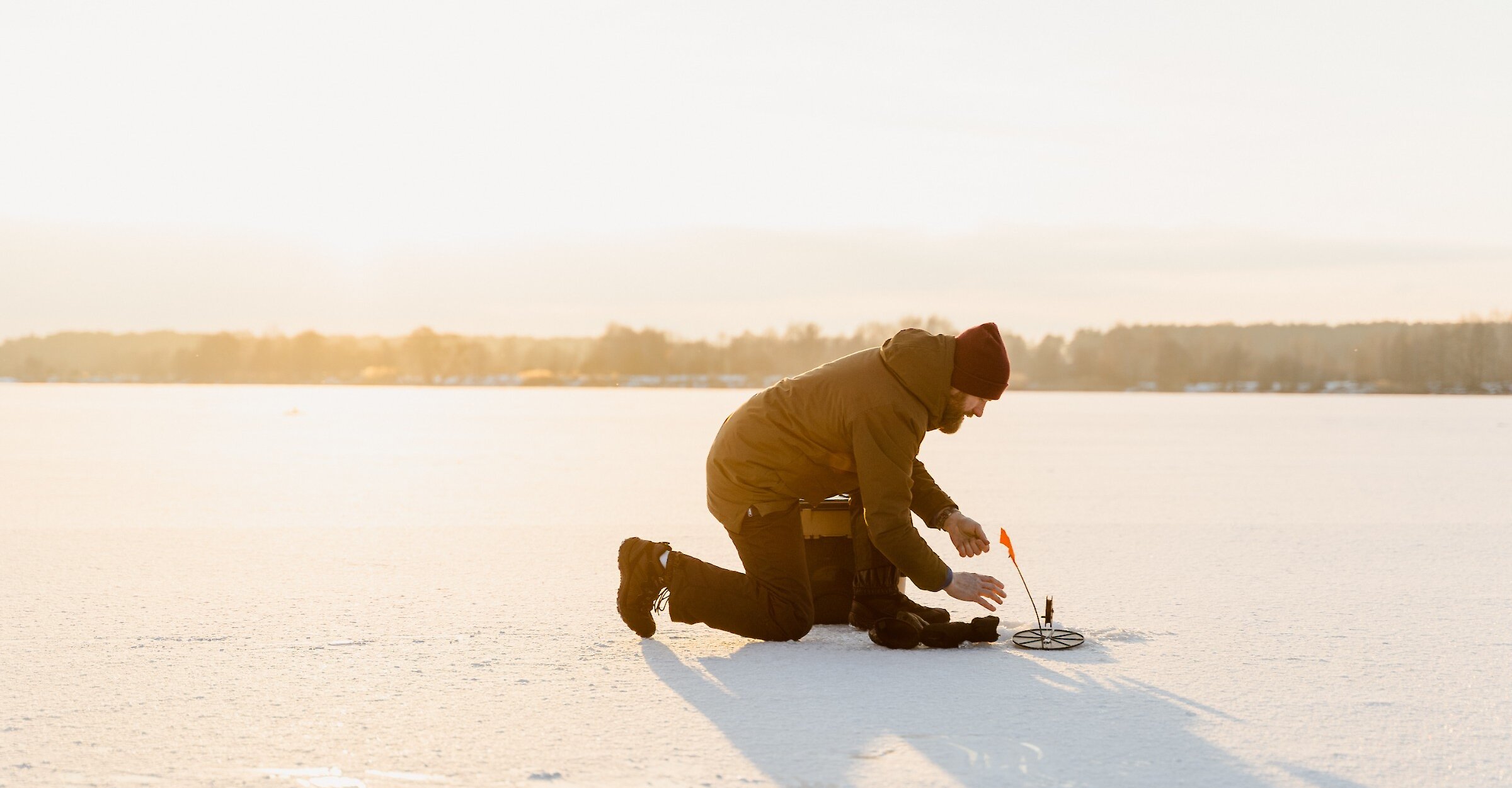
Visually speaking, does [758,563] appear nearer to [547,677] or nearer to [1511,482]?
[547,677]

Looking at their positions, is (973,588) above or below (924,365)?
below

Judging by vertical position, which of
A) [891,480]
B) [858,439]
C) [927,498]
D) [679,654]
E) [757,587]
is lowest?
[679,654]

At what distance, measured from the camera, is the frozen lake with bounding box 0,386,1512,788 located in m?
2.95

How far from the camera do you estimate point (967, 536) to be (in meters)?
4.15

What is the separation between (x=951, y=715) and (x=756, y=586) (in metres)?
1.10

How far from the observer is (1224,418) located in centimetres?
2903

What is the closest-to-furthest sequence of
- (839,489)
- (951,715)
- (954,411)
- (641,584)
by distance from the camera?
(951,715)
(954,411)
(641,584)
(839,489)

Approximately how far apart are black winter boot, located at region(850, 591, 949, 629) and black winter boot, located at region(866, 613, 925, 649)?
3.9 inches

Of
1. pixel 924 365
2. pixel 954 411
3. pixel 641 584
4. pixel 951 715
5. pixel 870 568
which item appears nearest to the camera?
pixel 951 715

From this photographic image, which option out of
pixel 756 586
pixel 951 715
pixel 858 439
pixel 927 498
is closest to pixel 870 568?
pixel 927 498

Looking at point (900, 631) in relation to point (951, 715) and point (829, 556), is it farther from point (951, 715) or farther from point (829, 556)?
point (951, 715)

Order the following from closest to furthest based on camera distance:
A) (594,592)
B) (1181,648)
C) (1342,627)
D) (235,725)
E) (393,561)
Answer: (235,725)
(1181,648)
(1342,627)
(594,592)
(393,561)

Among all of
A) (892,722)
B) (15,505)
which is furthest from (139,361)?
(892,722)

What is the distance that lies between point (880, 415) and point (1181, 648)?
4.47 feet
